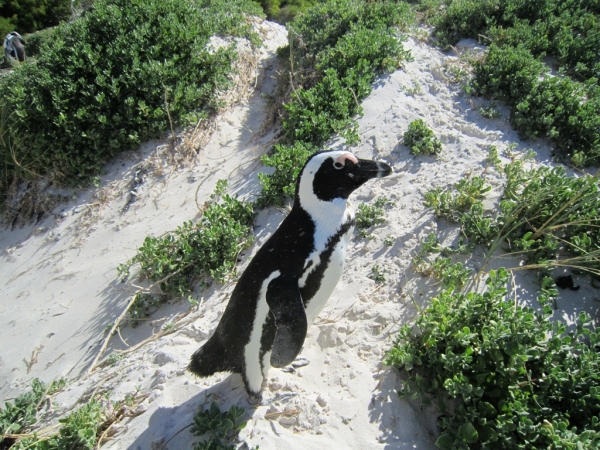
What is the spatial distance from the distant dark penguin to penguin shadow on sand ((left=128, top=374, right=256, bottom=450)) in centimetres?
17

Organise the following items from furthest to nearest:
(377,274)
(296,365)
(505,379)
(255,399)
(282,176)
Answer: (282,176) → (377,274) → (296,365) → (255,399) → (505,379)

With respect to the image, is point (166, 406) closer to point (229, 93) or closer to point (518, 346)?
point (518, 346)

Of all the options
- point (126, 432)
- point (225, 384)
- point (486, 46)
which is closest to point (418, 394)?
point (225, 384)

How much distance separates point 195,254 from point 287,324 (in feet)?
5.60

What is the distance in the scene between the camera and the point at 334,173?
2.20 meters

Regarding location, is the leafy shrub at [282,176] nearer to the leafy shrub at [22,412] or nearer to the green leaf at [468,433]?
the leafy shrub at [22,412]

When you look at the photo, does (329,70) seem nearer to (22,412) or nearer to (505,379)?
(505,379)

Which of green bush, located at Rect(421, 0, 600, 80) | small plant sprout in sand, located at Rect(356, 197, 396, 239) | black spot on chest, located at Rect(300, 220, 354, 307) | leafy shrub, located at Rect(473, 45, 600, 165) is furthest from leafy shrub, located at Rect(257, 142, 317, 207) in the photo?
green bush, located at Rect(421, 0, 600, 80)

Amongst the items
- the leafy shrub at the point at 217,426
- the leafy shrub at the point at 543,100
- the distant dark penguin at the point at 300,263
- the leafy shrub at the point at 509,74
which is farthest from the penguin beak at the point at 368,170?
the leafy shrub at the point at 509,74

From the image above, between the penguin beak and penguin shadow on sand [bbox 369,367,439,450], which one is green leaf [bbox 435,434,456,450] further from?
the penguin beak

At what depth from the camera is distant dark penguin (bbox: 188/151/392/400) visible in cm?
215

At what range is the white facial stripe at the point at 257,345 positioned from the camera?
2131mm

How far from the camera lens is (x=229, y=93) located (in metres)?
5.48

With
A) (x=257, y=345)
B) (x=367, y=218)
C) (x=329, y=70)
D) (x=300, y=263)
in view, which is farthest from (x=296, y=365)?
(x=329, y=70)
